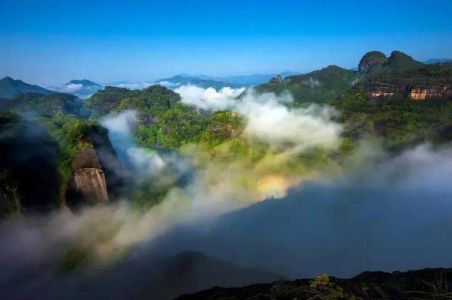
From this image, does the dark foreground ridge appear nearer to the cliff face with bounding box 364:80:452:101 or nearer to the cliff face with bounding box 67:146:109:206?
the cliff face with bounding box 67:146:109:206

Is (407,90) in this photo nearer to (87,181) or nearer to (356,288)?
(87,181)

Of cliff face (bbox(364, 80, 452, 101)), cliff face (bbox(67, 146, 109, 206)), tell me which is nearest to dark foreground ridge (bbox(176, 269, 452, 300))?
cliff face (bbox(67, 146, 109, 206))

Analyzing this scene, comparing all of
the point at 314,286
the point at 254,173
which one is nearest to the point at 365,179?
the point at 254,173

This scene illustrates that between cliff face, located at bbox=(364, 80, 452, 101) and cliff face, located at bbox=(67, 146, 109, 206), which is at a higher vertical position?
cliff face, located at bbox=(364, 80, 452, 101)

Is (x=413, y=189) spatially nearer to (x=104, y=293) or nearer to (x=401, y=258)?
(x=401, y=258)

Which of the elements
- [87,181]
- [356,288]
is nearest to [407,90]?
[87,181]
